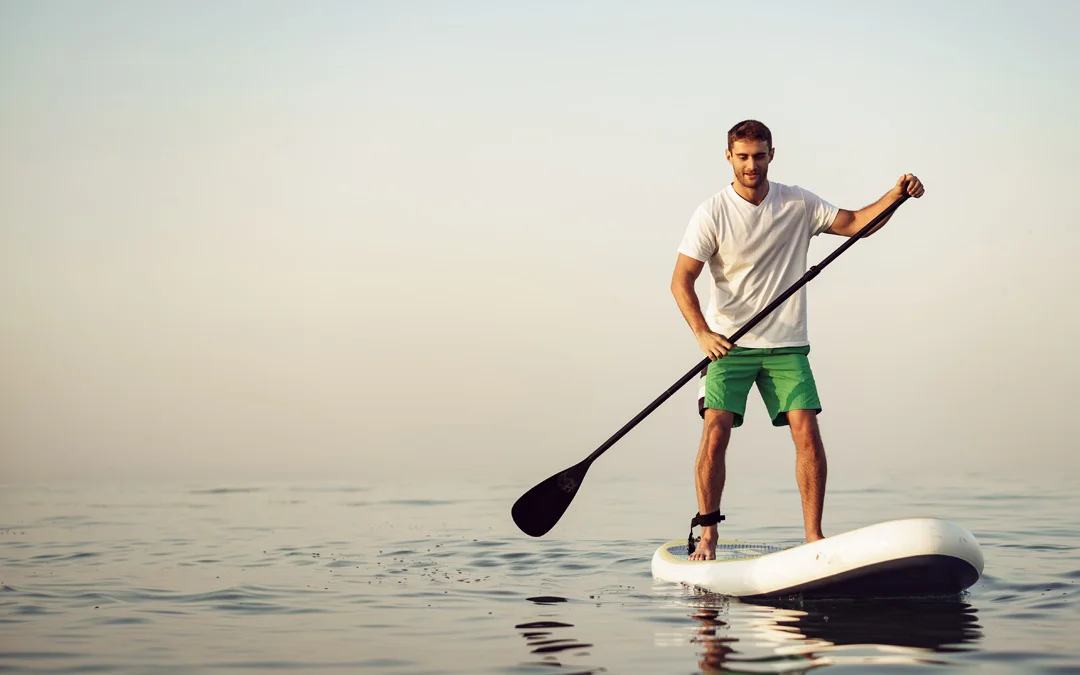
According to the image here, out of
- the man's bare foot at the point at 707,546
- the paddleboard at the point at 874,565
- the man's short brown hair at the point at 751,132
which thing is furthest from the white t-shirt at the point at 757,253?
the paddleboard at the point at 874,565

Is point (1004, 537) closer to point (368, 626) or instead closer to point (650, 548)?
point (650, 548)

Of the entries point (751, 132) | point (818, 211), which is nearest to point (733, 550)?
point (818, 211)

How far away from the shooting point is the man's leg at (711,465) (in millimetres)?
6027

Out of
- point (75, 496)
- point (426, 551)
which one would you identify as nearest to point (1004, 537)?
point (426, 551)

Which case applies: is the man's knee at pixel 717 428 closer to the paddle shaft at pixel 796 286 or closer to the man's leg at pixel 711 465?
the man's leg at pixel 711 465

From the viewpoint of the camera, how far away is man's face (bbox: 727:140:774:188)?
19.1ft

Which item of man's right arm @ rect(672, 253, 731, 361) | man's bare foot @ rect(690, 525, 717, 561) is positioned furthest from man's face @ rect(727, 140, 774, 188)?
man's bare foot @ rect(690, 525, 717, 561)

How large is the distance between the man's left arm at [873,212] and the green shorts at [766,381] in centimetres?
68

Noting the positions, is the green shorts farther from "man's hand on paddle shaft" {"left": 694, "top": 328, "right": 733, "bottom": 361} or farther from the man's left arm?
the man's left arm

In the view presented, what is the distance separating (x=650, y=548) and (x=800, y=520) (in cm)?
245

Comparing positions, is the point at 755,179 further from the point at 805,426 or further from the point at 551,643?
the point at 551,643

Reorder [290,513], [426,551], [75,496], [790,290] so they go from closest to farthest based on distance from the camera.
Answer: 1. [790,290]
2. [426,551]
3. [290,513]
4. [75,496]

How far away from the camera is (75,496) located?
49.9 ft

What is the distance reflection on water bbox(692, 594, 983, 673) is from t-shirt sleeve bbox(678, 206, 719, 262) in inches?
70.3
